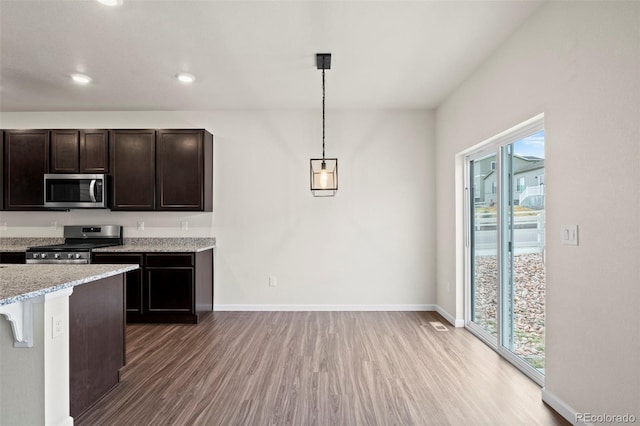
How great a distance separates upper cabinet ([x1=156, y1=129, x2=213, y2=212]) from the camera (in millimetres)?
4359

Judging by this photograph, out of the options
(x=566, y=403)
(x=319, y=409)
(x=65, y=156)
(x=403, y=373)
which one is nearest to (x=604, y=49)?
(x=566, y=403)

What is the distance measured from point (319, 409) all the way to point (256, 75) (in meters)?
3.14

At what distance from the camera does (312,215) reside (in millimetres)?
4688

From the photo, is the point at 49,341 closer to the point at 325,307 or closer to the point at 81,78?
the point at 81,78

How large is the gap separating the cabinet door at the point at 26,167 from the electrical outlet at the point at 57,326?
340 centimetres

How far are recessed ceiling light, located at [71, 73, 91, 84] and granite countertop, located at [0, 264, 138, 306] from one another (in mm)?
2198

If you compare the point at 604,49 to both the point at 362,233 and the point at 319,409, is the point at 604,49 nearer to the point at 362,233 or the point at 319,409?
the point at 319,409

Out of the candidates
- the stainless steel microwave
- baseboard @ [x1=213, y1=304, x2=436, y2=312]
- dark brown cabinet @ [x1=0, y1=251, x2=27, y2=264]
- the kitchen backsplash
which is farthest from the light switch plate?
dark brown cabinet @ [x1=0, y1=251, x2=27, y2=264]

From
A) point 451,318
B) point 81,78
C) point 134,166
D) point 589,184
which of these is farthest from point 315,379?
point 81,78

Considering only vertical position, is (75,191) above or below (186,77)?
below

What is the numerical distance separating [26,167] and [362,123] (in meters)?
4.52

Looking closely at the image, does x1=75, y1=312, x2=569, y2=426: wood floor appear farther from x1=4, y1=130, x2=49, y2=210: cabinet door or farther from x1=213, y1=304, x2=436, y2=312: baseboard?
x1=4, y1=130, x2=49, y2=210: cabinet door

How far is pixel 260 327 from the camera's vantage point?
395cm

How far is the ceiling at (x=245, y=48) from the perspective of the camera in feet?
8.05
